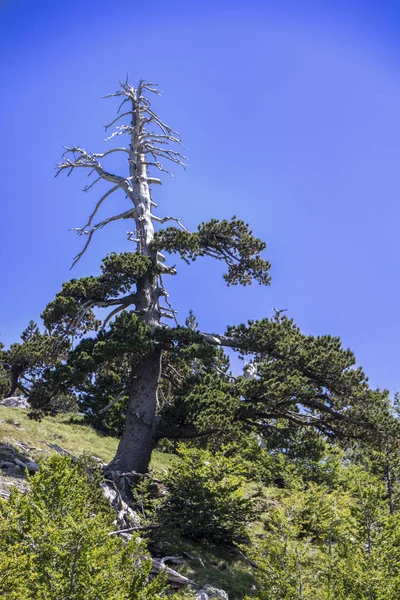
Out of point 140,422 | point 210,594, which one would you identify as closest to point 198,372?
point 140,422

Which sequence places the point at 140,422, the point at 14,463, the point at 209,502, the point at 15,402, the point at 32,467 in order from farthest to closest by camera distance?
the point at 15,402 → the point at 140,422 → the point at 32,467 → the point at 14,463 → the point at 209,502

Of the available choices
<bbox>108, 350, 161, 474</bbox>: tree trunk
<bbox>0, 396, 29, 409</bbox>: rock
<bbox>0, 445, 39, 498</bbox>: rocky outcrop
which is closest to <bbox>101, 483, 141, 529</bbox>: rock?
<bbox>108, 350, 161, 474</bbox>: tree trunk

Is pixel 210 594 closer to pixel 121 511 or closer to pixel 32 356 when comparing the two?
pixel 121 511

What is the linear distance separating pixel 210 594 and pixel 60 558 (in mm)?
4124

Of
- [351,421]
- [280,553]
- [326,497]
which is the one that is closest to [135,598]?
[280,553]

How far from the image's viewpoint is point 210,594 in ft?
25.7

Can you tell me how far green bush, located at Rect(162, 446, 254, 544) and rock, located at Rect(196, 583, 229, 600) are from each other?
2360mm

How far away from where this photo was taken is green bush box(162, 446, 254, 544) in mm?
10625

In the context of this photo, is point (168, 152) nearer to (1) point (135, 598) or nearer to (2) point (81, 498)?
(2) point (81, 498)

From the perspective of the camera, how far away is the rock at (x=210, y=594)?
746cm

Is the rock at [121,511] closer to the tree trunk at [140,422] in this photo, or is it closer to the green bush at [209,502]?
the green bush at [209,502]

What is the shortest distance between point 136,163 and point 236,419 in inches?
448

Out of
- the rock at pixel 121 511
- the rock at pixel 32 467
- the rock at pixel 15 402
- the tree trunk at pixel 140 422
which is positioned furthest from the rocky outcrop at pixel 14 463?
the rock at pixel 15 402

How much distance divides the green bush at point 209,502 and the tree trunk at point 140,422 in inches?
84.3
